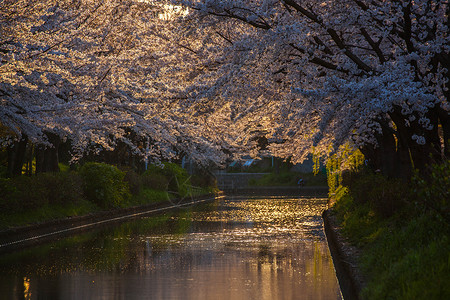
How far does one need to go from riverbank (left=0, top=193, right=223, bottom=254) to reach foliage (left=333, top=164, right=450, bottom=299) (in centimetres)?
843

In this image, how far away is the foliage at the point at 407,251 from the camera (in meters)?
7.19

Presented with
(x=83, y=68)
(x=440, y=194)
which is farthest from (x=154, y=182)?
(x=440, y=194)

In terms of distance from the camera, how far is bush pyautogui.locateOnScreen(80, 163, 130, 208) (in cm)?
2859

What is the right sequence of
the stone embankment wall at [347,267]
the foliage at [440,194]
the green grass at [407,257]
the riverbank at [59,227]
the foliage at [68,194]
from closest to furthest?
the green grass at [407,257], the foliage at [440,194], the stone embankment wall at [347,267], the riverbank at [59,227], the foliage at [68,194]

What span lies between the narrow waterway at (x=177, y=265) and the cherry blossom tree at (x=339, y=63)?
8.72 feet

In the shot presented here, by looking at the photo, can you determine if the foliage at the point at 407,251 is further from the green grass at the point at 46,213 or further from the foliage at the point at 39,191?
the foliage at the point at 39,191

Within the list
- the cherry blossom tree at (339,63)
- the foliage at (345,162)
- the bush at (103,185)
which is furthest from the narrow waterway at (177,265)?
the foliage at (345,162)

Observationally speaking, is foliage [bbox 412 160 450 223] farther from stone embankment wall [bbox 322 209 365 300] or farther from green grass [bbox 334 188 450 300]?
stone embankment wall [bbox 322 209 365 300]

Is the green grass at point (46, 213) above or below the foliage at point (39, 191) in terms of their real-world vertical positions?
below

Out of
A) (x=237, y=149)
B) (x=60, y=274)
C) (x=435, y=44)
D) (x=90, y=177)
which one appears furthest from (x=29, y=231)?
(x=237, y=149)

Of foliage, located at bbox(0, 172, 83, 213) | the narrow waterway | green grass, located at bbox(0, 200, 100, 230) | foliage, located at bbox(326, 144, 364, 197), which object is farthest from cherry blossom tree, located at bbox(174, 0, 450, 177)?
foliage, located at bbox(326, 144, 364, 197)

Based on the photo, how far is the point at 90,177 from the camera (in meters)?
29.5

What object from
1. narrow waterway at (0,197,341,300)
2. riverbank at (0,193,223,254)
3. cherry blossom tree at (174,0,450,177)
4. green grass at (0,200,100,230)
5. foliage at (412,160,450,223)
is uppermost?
cherry blossom tree at (174,0,450,177)

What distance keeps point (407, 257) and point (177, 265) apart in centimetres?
554
